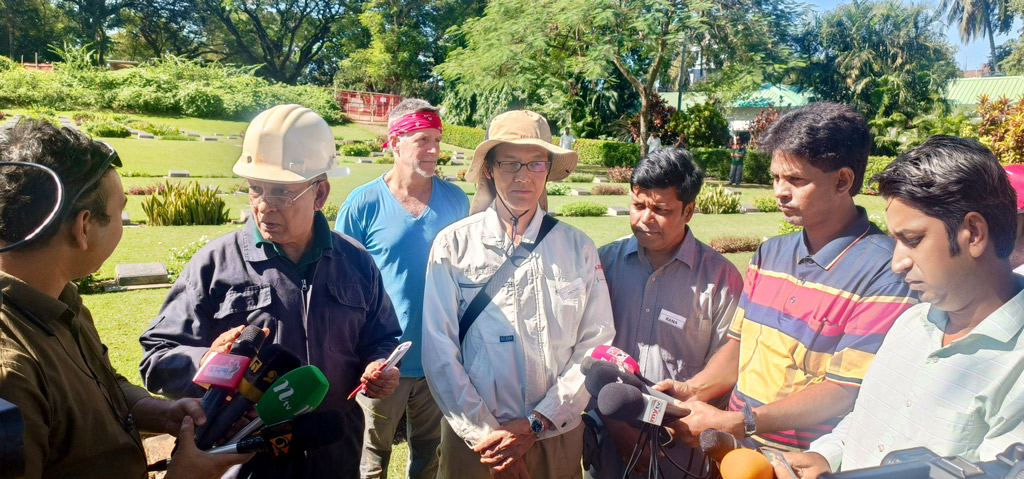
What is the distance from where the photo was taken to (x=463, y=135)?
106ft

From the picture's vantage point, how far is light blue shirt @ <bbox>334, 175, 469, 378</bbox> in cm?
329

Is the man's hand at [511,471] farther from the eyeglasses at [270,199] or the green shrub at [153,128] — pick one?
the green shrub at [153,128]

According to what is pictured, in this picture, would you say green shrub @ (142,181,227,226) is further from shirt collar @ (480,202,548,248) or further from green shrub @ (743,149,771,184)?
green shrub @ (743,149,771,184)

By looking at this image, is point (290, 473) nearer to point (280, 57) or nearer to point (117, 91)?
point (117, 91)

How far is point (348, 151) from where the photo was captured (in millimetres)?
23750

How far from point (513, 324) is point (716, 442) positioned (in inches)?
40.1

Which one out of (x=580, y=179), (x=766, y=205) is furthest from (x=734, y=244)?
(x=580, y=179)

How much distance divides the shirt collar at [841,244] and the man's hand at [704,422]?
0.60 m

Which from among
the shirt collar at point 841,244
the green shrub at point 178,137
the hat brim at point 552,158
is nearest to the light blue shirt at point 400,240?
the hat brim at point 552,158

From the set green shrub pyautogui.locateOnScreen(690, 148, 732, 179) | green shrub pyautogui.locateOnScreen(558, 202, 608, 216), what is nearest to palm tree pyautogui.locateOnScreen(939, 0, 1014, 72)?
green shrub pyautogui.locateOnScreen(690, 148, 732, 179)

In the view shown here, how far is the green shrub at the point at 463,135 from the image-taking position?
31.2 metres

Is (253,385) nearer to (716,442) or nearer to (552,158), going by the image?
(716,442)

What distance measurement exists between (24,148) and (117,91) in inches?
890

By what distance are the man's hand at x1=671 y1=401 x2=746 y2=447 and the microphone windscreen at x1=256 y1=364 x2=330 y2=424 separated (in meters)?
1.11
